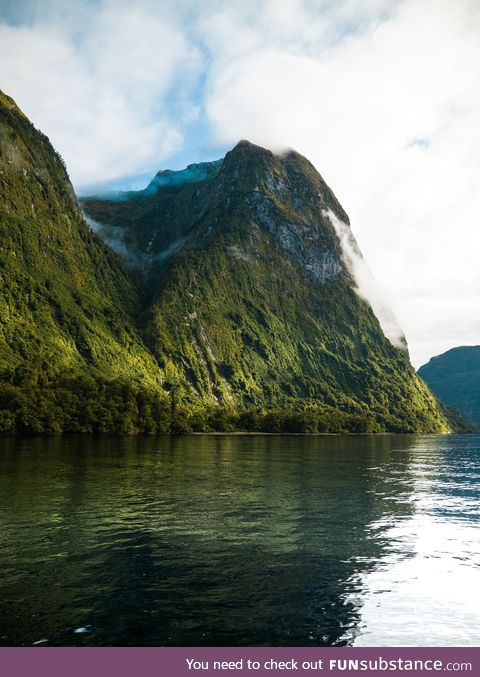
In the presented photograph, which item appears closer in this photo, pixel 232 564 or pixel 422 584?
pixel 422 584

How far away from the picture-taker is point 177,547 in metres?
34.9

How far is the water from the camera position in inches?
846

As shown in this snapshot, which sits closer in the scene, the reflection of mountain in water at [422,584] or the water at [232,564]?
the water at [232,564]

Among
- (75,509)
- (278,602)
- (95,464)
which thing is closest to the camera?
(278,602)

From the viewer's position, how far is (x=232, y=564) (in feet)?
101

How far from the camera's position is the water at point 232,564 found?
21.5 meters

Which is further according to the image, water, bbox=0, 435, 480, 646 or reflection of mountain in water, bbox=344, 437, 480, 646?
reflection of mountain in water, bbox=344, 437, 480, 646

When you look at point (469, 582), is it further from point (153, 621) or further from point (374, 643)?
point (153, 621)

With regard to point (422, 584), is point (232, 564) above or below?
above
